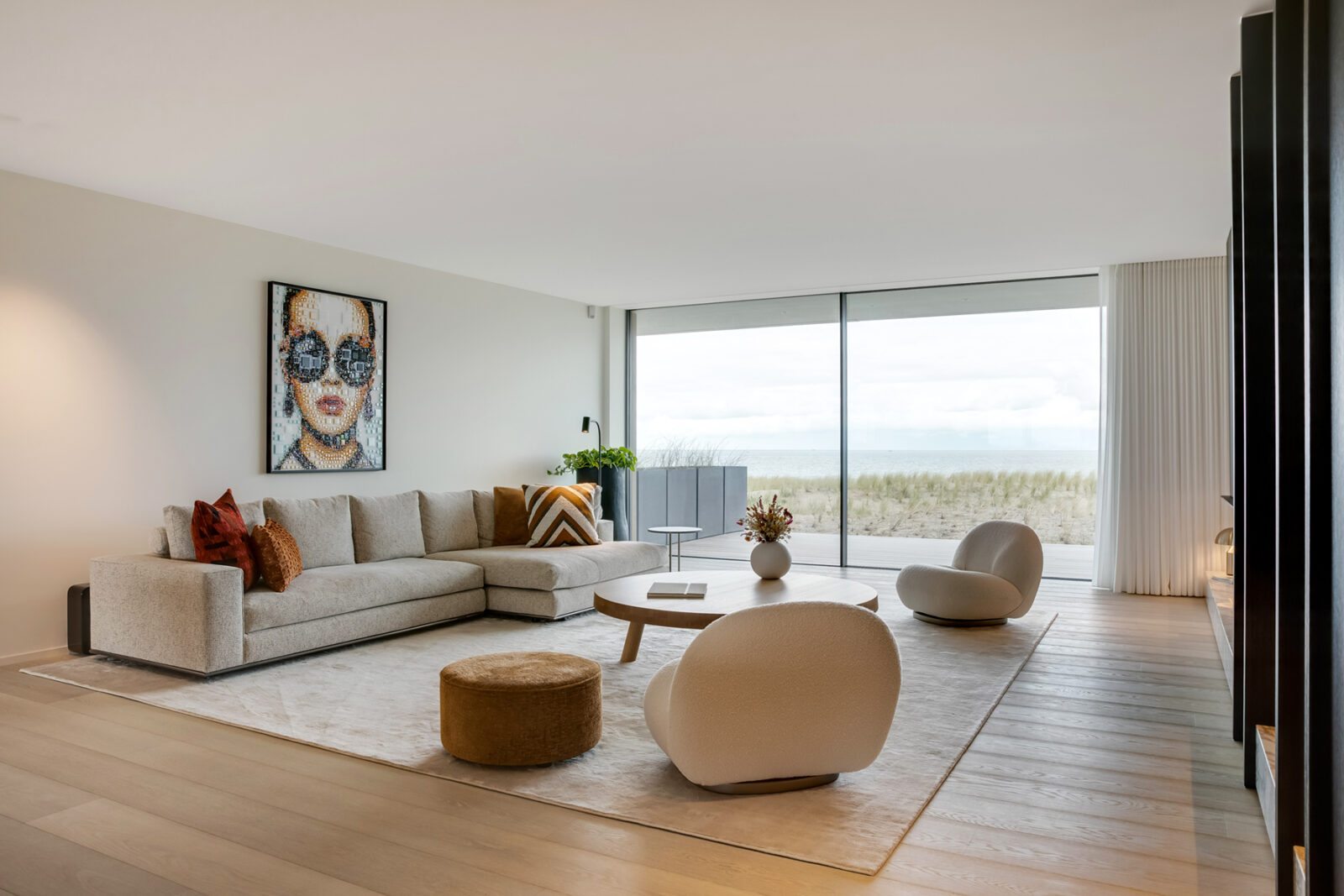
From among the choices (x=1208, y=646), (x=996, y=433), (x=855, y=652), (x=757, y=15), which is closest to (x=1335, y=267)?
(x=855, y=652)

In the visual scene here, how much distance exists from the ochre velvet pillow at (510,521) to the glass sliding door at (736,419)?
8.61 ft

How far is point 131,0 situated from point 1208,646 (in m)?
5.84

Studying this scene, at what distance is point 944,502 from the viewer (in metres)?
7.95

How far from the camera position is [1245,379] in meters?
2.94

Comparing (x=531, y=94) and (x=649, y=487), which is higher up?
(x=531, y=94)

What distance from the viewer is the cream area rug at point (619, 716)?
2715 millimetres

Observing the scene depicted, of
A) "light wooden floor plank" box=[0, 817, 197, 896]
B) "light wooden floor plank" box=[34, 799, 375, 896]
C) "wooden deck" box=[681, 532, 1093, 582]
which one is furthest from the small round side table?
"light wooden floor plank" box=[0, 817, 197, 896]

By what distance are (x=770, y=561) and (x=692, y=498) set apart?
4171 mm

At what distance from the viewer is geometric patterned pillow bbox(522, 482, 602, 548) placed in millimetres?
6520

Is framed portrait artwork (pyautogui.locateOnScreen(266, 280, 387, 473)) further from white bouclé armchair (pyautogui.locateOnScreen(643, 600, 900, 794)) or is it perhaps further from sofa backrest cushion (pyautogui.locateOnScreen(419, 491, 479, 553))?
white bouclé armchair (pyautogui.locateOnScreen(643, 600, 900, 794))

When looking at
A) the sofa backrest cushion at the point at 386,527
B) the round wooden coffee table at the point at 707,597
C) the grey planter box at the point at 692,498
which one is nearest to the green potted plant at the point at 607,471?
the grey planter box at the point at 692,498

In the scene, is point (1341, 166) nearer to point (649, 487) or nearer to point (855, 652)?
point (855, 652)

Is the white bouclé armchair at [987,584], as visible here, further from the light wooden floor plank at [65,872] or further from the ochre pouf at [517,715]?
the light wooden floor plank at [65,872]

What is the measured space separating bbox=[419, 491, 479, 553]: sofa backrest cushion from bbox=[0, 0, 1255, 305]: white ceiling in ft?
5.94
